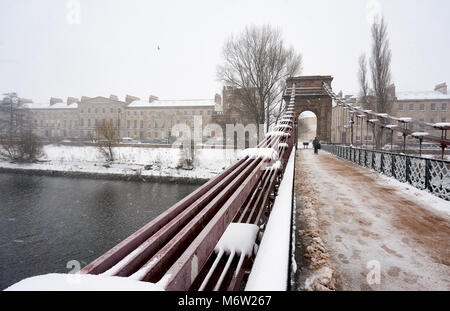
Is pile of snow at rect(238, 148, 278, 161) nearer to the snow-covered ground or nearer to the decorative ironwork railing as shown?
the decorative ironwork railing

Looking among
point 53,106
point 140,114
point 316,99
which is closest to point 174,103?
point 140,114

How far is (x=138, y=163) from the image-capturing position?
26.2 metres

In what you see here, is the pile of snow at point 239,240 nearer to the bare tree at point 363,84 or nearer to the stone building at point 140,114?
the bare tree at point 363,84

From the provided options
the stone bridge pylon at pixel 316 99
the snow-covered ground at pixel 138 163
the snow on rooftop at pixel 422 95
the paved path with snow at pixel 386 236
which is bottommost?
the snow-covered ground at pixel 138 163

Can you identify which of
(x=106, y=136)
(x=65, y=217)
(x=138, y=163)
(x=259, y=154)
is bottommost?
(x=65, y=217)

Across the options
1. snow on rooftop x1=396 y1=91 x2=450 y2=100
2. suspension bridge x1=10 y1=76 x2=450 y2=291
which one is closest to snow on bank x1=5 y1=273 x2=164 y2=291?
suspension bridge x1=10 y1=76 x2=450 y2=291

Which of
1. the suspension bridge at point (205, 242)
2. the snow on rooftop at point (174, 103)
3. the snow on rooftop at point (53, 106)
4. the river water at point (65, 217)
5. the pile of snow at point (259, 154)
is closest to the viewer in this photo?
the suspension bridge at point (205, 242)

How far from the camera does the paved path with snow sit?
2592mm

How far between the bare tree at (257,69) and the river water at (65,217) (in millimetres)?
10003

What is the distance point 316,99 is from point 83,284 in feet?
96.9

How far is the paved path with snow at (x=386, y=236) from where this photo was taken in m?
2.59

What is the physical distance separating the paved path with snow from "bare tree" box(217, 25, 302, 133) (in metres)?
16.9

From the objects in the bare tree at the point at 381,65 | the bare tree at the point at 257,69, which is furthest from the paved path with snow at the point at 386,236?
the bare tree at the point at 381,65

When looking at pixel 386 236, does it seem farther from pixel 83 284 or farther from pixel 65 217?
pixel 65 217
